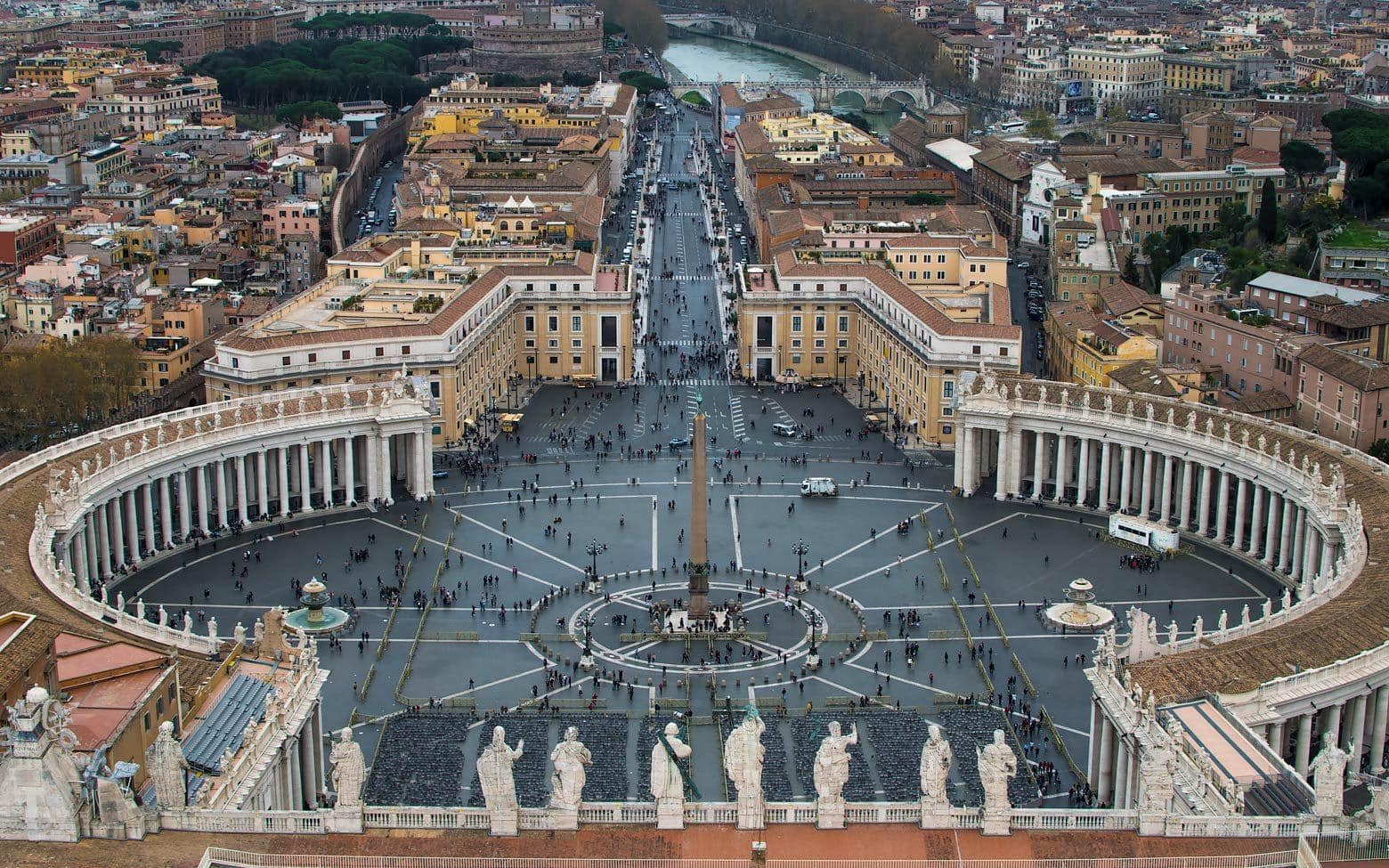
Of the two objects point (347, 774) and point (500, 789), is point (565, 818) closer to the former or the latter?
point (500, 789)

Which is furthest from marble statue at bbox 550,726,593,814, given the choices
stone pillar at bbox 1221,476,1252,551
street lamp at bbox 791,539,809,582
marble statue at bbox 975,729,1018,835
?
stone pillar at bbox 1221,476,1252,551

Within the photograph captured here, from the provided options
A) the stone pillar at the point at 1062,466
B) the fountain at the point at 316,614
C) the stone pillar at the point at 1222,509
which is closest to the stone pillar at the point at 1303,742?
the stone pillar at the point at 1222,509

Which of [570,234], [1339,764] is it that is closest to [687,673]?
[1339,764]

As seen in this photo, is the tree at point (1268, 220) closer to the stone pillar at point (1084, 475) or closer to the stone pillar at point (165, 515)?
the stone pillar at point (1084, 475)

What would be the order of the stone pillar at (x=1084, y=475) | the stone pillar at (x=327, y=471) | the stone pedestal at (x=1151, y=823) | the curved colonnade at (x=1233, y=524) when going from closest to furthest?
the stone pedestal at (x=1151, y=823), the curved colonnade at (x=1233, y=524), the stone pillar at (x=327, y=471), the stone pillar at (x=1084, y=475)

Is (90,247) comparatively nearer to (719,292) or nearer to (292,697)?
(719,292)

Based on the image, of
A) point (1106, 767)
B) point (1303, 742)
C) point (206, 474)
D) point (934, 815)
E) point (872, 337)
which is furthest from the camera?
point (872, 337)

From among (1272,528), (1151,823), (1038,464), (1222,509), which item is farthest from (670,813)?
(1038,464)
